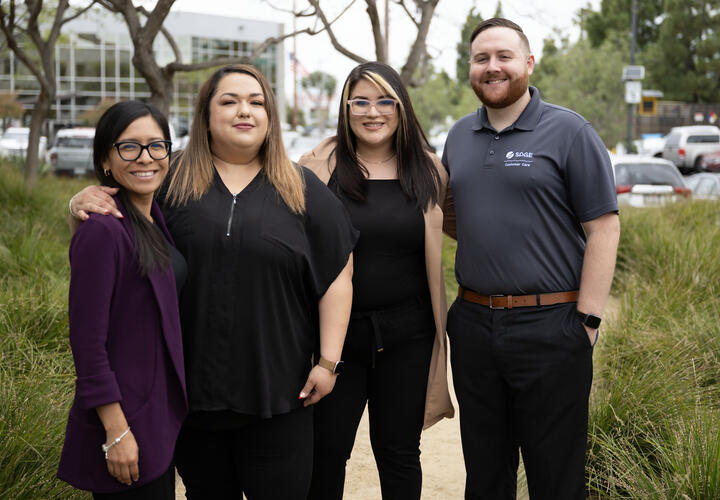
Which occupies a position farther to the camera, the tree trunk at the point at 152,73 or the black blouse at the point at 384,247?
the tree trunk at the point at 152,73

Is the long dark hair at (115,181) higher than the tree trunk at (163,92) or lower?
lower

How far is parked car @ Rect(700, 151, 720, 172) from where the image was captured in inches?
1017

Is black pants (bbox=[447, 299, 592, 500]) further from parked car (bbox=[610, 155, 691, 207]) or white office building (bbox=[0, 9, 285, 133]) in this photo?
white office building (bbox=[0, 9, 285, 133])

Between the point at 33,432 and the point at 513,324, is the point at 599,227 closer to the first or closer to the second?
the point at 513,324

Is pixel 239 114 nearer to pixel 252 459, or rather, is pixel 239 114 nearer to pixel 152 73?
pixel 252 459

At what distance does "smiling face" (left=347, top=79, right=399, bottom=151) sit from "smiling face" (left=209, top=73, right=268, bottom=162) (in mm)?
630

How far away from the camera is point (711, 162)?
2595 centimetres

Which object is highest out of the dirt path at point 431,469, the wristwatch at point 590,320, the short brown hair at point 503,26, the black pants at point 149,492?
the short brown hair at point 503,26

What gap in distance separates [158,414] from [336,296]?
0.84m

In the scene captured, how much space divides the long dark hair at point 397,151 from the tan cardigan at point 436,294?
55mm

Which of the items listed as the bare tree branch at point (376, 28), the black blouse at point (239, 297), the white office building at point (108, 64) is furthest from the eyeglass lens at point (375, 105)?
the white office building at point (108, 64)

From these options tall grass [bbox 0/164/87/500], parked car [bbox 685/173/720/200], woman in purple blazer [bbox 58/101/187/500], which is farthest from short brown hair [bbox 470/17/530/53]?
parked car [bbox 685/173/720/200]

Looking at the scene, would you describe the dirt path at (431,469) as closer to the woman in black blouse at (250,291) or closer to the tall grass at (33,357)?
the tall grass at (33,357)

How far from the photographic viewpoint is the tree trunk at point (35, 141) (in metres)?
12.1
